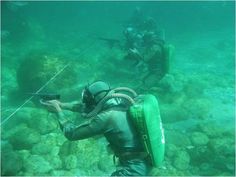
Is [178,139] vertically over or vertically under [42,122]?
under

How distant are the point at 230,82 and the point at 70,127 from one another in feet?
39.1

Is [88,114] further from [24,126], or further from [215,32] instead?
[215,32]

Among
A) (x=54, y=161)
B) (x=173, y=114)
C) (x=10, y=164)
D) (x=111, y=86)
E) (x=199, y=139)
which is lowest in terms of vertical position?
(x=10, y=164)

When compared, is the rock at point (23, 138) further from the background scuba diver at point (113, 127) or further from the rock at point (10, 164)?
the background scuba diver at point (113, 127)

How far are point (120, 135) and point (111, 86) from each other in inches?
359

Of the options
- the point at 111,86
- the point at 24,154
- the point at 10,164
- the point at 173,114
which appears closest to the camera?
the point at 10,164

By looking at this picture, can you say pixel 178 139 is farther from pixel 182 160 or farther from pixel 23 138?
pixel 23 138

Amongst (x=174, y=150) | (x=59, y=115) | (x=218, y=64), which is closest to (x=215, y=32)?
(x=218, y=64)

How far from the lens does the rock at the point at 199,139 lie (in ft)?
27.5

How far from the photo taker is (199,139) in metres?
8.54

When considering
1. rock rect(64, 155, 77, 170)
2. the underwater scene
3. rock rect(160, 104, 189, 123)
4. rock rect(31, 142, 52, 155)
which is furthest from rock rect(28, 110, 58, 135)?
rock rect(160, 104, 189, 123)

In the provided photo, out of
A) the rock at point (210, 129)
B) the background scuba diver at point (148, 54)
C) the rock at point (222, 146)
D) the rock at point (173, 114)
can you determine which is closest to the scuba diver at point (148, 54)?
the background scuba diver at point (148, 54)

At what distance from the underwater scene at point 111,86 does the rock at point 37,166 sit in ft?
0.07

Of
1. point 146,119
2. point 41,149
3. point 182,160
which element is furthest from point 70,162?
point 146,119
